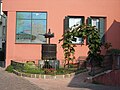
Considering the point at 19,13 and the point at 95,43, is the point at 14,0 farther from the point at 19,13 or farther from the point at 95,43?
the point at 95,43

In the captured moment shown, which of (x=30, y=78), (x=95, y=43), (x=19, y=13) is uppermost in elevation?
(x=19, y=13)

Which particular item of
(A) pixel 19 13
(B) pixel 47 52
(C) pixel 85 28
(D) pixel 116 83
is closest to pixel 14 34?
(A) pixel 19 13

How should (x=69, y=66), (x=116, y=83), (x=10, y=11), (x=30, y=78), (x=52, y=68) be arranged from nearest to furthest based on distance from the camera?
1. (x=116, y=83)
2. (x=30, y=78)
3. (x=52, y=68)
4. (x=69, y=66)
5. (x=10, y=11)

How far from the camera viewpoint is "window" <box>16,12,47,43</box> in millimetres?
28094

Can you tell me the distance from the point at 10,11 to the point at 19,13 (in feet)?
2.20

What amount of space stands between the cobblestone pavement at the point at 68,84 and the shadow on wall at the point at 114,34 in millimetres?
6864

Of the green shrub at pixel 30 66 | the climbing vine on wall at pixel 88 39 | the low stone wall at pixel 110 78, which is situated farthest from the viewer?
the green shrub at pixel 30 66

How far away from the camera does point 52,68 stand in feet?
76.1

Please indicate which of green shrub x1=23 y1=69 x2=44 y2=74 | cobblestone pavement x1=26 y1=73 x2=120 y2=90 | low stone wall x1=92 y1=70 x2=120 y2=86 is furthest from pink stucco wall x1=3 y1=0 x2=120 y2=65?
low stone wall x1=92 y1=70 x2=120 y2=86

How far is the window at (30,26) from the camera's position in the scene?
28.1 m

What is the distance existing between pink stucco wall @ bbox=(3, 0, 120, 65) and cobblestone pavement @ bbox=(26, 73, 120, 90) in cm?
657

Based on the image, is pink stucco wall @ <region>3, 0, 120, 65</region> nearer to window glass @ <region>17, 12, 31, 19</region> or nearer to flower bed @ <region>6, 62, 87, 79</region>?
window glass @ <region>17, 12, 31, 19</region>

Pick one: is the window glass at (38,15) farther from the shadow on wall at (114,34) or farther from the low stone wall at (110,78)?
the low stone wall at (110,78)

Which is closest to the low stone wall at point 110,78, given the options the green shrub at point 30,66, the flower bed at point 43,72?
the flower bed at point 43,72
